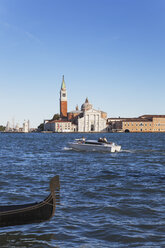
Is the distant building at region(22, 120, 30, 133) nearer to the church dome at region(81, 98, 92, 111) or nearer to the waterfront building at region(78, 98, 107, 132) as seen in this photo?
the church dome at region(81, 98, 92, 111)

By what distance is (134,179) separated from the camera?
1309 centimetres

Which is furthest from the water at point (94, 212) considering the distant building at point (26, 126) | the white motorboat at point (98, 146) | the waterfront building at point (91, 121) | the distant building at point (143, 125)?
the distant building at point (26, 126)

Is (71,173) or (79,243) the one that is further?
(71,173)

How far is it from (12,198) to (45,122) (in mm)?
157850

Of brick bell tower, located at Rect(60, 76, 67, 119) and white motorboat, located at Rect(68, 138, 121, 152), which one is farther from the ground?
brick bell tower, located at Rect(60, 76, 67, 119)

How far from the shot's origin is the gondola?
6168 millimetres

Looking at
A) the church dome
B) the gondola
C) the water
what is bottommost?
the water

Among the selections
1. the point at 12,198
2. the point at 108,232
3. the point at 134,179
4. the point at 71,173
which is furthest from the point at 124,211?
the point at 71,173

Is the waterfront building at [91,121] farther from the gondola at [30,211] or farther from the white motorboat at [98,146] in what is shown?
the gondola at [30,211]

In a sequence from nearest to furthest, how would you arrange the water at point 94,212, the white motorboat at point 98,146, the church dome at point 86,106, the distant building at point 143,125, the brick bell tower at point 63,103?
the water at point 94,212 < the white motorboat at point 98,146 < the distant building at point 143,125 < the church dome at point 86,106 < the brick bell tower at point 63,103

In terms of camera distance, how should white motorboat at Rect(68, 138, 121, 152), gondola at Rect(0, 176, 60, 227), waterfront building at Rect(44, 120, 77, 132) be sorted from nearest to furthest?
gondola at Rect(0, 176, 60, 227)
white motorboat at Rect(68, 138, 121, 152)
waterfront building at Rect(44, 120, 77, 132)

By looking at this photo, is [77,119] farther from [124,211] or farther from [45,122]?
[124,211]

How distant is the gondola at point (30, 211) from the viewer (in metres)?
6.17

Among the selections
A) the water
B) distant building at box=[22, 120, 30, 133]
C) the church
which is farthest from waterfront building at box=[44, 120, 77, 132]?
the water
